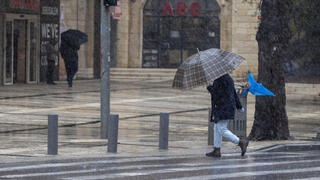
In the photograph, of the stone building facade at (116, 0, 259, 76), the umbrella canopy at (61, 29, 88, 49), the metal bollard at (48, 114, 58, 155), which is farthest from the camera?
the stone building facade at (116, 0, 259, 76)

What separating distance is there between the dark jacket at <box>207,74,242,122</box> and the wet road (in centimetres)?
67

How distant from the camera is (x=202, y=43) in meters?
42.3

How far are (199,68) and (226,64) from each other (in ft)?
1.33

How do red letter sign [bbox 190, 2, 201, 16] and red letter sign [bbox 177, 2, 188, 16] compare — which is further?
red letter sign [bbox 177, 2, 188, 16]

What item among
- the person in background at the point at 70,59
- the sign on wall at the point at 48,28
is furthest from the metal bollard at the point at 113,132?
the sign on wall at the point at 48,28

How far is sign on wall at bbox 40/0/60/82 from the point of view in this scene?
34.2 metres

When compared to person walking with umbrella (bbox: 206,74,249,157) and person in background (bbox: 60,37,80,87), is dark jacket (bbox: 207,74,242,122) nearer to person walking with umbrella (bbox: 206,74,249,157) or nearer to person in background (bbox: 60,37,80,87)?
person walking with umbrella (bbox: 206,74,249,157)

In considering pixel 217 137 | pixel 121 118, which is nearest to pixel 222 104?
pixel 217 137

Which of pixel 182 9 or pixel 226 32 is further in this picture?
pixel 182 9

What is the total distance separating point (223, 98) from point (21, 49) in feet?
69.1

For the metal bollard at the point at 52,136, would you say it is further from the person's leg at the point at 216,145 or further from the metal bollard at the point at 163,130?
the person's leg at the point at 216,145

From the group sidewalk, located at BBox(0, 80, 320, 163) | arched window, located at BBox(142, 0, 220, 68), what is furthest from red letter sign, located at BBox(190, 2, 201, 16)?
sidewalk, located at BBox(0, 80, 320, 163)

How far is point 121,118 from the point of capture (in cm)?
2069

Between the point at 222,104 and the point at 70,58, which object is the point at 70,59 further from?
the point at 222,104
